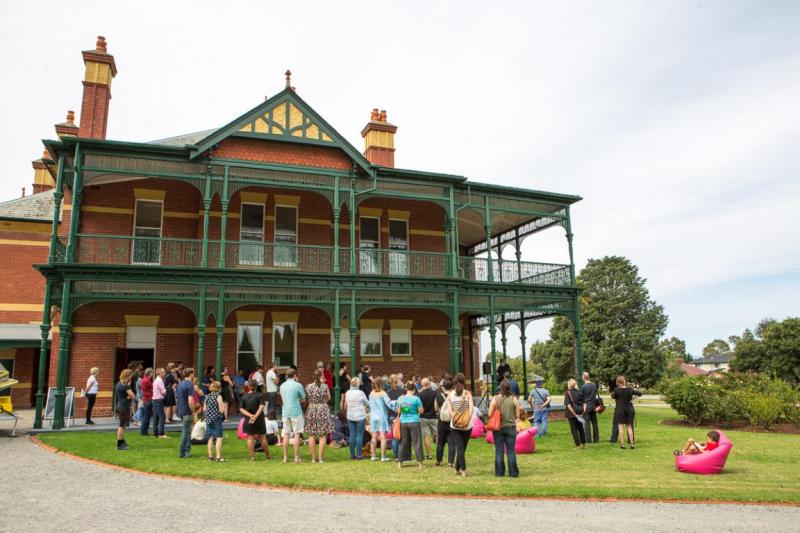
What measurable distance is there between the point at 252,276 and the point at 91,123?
7.78m

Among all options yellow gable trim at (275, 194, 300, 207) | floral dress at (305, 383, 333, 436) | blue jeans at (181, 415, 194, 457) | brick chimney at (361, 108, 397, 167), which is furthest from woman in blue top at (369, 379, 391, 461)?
brick chimney at (361, 108, 397, 167)

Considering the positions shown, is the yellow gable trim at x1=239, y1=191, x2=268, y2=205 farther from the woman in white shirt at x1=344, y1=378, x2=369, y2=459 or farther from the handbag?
the handbag

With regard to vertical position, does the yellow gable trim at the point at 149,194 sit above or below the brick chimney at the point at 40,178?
below

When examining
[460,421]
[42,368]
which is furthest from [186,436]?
[42,368]

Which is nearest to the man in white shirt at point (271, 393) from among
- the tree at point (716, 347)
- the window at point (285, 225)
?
the window at point (285, 225)

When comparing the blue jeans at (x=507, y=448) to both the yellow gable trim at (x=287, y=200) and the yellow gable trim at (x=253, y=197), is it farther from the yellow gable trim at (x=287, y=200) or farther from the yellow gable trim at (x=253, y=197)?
the yellow gable trim at (x=253, y=197)

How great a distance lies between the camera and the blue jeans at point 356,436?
10.4m

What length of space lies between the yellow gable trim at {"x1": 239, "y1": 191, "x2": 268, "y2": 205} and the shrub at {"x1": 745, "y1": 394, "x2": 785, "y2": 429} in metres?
16.3

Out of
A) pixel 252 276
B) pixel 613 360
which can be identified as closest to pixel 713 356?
pixel 613 360

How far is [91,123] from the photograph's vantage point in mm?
17734

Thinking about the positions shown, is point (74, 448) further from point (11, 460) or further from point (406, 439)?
point (406, 439)

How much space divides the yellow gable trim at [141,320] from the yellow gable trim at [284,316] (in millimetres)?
3594

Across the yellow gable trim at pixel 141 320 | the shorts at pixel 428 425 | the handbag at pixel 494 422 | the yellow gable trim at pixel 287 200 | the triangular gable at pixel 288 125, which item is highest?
the triangular gable at pixel 288 125

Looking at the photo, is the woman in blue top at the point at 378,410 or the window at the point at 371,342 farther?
the window at the point at 371,342
